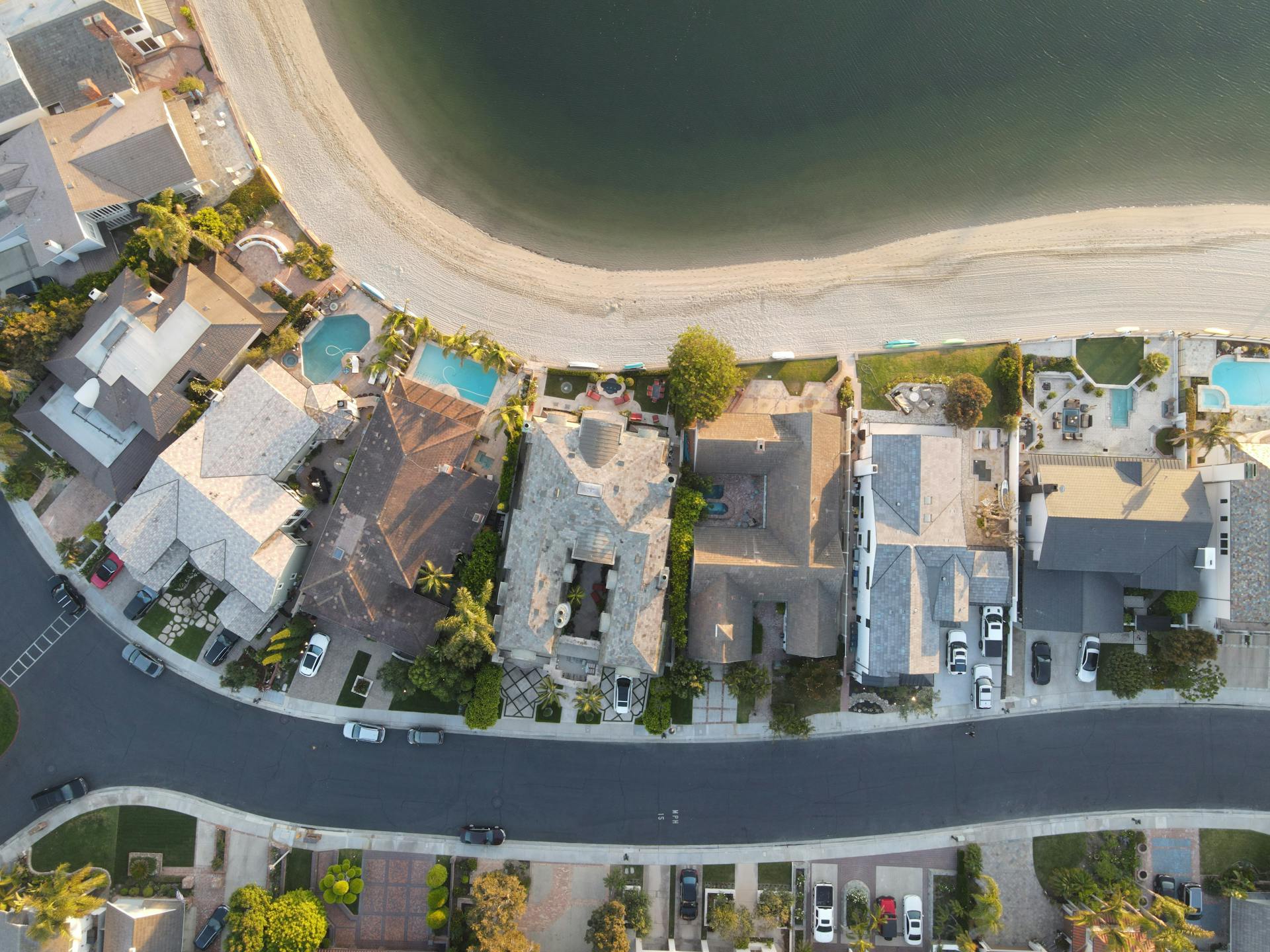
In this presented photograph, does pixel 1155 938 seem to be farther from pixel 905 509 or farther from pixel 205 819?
pixel 205 819

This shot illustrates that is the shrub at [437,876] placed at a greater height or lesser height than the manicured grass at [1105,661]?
lesser

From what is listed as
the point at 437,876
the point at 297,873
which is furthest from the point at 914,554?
the point at 297,873

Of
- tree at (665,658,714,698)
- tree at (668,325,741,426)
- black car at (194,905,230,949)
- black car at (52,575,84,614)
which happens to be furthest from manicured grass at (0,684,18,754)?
tree at (668,325,741,426)

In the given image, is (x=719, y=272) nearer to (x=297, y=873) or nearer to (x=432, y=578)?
(x=432, y=578)

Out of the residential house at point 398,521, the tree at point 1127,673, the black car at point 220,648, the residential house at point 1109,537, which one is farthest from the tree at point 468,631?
the tree at point 1127,673

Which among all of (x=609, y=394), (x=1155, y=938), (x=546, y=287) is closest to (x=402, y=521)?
(x=609, y=394)

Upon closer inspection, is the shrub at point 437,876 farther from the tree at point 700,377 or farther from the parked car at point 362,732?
the tree at point 700,377

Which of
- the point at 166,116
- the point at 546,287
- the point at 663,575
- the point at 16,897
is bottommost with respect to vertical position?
the point at 16,897
